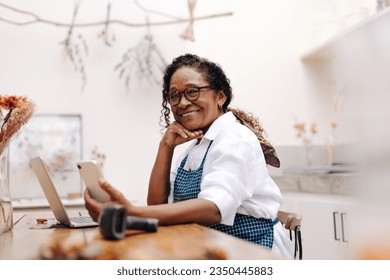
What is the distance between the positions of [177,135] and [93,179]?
1.62ft

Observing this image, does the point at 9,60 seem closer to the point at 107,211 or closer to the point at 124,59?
the point at 124,59

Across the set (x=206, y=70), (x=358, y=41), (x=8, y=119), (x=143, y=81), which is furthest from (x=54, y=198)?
(x=358, y=41)

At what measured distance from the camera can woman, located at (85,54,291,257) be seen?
3.54 feet

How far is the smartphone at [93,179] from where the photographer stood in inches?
40.4

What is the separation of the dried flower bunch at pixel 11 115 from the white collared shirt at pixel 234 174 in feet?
1.63

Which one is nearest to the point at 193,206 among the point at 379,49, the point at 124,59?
the point at 379,49

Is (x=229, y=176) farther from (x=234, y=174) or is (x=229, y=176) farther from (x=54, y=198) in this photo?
(x=54, y=198)

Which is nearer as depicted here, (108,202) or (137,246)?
(137,246)

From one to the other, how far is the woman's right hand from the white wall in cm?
115

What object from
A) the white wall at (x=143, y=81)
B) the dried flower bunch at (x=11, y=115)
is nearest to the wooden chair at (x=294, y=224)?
the dried flower bunch at (x=11, y=115)

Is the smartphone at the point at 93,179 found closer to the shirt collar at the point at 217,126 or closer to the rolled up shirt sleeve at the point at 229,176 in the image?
the rolled up shirt sleeve at the point at 229,176

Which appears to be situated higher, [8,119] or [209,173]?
[8,119]

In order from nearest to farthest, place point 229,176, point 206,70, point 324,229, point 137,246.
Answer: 1. point 137,246
2. point 229,176
3. point 206,70
4. point 324,229

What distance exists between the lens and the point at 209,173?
1175 mm
